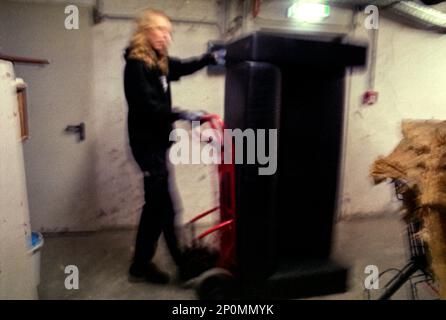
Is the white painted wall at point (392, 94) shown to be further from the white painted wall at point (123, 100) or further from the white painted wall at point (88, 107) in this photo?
the white painted wall at point (88, 107)

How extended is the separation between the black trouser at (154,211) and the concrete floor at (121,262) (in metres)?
0.09

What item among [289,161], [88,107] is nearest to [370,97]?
[289,161]

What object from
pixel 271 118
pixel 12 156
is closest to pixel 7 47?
pixel 12 156

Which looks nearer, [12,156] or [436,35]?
[12,156]

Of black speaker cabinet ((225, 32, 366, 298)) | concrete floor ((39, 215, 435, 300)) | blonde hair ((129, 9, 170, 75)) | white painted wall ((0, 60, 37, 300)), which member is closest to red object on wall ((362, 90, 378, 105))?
black speaker cabinet ((225, 32, 366, 298))

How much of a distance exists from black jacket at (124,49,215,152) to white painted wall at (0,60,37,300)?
393mm

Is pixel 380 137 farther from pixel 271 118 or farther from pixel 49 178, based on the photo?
pixel 49 178

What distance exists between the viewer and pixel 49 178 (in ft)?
4.51

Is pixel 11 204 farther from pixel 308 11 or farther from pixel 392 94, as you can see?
pixel 392 94

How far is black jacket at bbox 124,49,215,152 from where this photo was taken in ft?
4.02

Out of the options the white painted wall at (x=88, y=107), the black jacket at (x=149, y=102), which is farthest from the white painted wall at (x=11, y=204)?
the black jacket at (x=149, y=102)

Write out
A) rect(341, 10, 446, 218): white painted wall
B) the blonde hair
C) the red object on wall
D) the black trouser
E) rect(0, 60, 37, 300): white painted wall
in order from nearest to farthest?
rect(0, 60, 37, 300): white painted wall, the blonde hair, the black trouser, rect(341, 10, 446, 218): white painted wall, the red object on wall

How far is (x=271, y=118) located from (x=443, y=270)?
0.70m

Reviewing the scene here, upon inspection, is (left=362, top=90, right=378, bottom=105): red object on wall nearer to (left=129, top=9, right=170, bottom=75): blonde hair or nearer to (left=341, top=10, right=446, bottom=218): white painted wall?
(left=341, top=10, right=446, bottom=218): white painted wall
